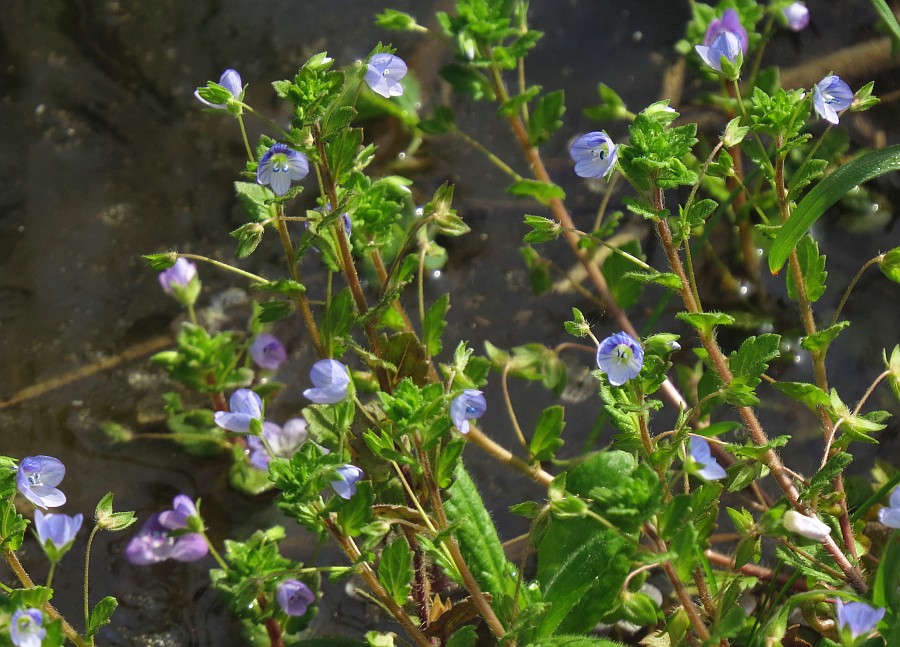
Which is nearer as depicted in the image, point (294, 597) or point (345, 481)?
point (345, 481)

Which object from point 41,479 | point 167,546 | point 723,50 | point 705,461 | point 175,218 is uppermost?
point 723,50

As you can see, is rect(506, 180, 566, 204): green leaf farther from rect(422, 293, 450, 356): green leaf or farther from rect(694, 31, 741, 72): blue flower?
rect(694, 31, 741, 72): blue flower

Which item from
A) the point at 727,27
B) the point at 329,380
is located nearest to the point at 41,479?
the point at 329,380

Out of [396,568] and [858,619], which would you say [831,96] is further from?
[396,568]

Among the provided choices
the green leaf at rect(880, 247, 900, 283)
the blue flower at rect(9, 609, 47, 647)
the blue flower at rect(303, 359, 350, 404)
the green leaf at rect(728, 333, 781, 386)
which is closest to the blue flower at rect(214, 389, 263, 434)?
the blue flower at rect(303, 359, 350, 404)

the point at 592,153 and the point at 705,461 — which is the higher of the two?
the point at 592,153

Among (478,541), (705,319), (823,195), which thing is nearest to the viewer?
(705,319)

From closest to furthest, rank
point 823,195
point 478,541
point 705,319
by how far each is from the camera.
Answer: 1. point 705,319
2. point 823,195
3. point 478,541
